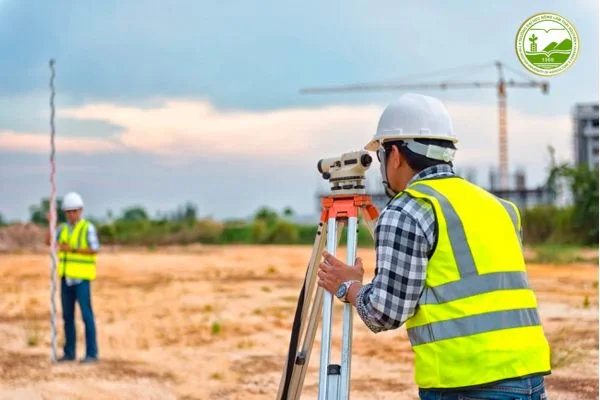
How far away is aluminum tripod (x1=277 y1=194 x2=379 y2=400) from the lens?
2.91 metres

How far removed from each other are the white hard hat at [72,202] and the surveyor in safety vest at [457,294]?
6.31 metres

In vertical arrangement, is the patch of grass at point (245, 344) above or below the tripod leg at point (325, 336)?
below

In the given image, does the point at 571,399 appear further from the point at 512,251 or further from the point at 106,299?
the point at 106,299

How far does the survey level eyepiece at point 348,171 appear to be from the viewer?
9.71 feet

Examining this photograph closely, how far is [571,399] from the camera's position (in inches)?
264

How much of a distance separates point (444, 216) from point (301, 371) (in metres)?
1.32

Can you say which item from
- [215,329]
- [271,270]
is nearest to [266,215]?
[271,270]

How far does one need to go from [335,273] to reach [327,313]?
386 mm

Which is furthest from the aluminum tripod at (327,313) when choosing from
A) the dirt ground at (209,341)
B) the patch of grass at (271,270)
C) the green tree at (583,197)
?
the green tree at (583,197)

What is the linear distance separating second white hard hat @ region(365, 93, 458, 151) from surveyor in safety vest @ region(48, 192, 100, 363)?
6015 mm

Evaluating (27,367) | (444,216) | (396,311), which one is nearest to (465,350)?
(396,311)

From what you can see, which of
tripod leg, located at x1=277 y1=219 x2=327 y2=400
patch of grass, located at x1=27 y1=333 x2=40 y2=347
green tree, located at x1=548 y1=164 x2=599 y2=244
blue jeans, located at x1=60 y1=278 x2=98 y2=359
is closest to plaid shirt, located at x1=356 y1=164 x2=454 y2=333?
tripod leg, located at x1=277 y1=219 x2=327 y2=400

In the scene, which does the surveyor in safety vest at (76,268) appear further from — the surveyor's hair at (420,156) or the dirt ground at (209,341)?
the surveyor's hair at (420,156)

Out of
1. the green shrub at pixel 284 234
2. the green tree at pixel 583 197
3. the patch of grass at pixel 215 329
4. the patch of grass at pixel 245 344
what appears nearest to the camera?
the patch of grass at pixel 245 344
